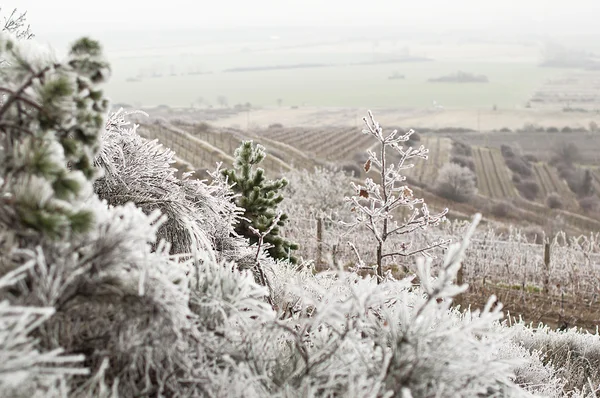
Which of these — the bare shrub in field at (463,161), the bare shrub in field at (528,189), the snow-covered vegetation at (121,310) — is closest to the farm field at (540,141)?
the bare shrub in field at (463,161)

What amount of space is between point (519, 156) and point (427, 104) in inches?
1540

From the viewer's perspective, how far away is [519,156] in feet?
207

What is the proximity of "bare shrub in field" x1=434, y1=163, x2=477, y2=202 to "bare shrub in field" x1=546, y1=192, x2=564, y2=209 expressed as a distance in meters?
7.19

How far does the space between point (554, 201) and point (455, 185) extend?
10185 mm

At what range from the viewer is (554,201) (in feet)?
167

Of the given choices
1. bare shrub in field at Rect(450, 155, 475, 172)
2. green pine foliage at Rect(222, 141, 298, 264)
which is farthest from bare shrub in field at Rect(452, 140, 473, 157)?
green pine foliage at Rect(222, 141, 298, 264)

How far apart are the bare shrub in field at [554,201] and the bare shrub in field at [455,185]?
23.6ft

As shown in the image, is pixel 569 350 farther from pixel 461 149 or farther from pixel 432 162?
pixel 461 149

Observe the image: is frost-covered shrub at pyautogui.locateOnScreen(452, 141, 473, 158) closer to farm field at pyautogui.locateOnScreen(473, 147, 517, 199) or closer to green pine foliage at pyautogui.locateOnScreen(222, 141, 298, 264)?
farm field at pyautogui.locateOnScreen(473, 147, 517, 199)

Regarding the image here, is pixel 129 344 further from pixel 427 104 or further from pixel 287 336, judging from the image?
pixel 427 104

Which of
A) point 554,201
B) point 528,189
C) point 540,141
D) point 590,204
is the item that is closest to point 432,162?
point 528,189

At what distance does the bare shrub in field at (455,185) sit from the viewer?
47750 millimetres

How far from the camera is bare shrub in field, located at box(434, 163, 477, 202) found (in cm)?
4775

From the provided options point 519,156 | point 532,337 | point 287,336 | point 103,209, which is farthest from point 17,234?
point 519,156
